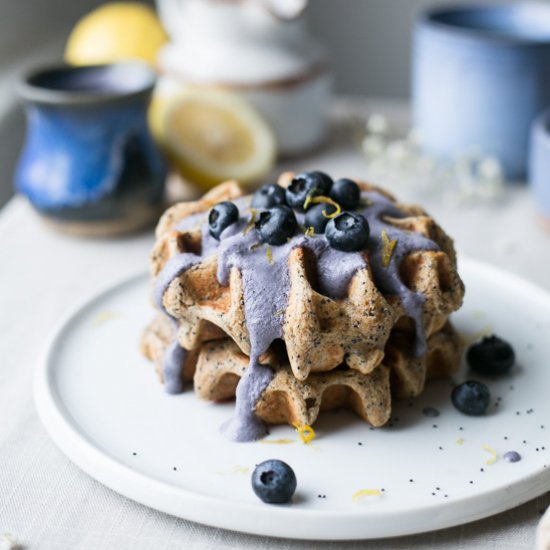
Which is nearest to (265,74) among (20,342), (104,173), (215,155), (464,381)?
(215,155)

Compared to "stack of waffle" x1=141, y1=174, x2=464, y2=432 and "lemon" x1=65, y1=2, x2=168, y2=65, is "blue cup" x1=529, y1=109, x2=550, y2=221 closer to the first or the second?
"stack of waffle" x1=141, y1=174, x2=464, y2=432

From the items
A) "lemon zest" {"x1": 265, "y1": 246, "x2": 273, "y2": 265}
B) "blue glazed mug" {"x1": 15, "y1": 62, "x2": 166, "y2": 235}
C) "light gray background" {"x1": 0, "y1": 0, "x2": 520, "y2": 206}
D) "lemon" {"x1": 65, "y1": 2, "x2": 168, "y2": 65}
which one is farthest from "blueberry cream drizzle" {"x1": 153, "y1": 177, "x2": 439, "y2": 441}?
"light gray background" {"x1": 0, "y1": 0, "x2": 520, "y2": 206}

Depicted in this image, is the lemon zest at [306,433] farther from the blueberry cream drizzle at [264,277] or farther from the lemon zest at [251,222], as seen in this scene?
the lemon zest at [251,222]

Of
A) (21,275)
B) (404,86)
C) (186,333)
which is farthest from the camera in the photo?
(404,86)

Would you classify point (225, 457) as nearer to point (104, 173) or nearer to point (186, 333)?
point (186, 333)

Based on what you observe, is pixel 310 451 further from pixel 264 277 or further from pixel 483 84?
pixel 483 84

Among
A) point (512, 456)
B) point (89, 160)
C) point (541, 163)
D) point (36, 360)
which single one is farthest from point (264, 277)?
point (541, 163)
